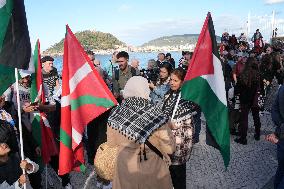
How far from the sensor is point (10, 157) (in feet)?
13.4

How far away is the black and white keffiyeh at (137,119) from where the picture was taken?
10.3 ft

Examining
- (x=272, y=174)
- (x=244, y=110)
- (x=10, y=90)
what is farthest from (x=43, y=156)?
(x=244, y=110)

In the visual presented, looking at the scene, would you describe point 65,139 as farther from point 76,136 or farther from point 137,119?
point 137,119

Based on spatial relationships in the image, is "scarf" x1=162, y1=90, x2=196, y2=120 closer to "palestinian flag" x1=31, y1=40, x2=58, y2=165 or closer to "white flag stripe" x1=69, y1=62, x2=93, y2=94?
"white flag stripe" x1=69, y1=62, x2=93, y2=94

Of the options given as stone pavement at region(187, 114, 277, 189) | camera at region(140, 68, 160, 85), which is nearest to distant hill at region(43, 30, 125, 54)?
camera at region(140, 68, 160, 85)

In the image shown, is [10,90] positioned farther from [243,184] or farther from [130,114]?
[243,184]

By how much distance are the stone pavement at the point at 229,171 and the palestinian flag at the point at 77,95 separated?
200 cm

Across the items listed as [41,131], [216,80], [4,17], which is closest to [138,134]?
[216,80]

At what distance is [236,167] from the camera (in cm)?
658

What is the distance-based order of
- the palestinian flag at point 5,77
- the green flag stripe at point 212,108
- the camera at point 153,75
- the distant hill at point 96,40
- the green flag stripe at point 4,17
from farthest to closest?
the distant hill at point 96,40, the camera at point 153,75, the palestinian flag at point 5,77, the green flag stripe at point 212,108, the green flag stripe at point 4,17

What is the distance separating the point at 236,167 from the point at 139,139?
3.94 metres

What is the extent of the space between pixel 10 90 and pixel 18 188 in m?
1.75

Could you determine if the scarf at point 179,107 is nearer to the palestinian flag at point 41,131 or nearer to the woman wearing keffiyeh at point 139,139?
the woman wearing keffiyeh at point 139,139

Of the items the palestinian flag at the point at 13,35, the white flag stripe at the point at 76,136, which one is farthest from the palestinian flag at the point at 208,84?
the palestinian flag at the point at 13,35
